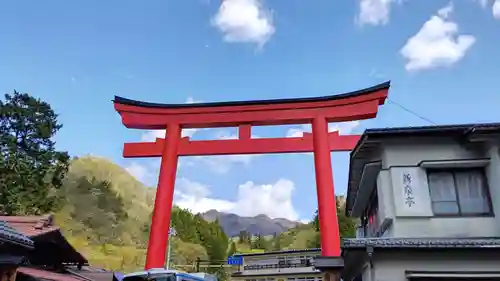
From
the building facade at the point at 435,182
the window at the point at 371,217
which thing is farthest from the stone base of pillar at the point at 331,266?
the window at the point at 371,217

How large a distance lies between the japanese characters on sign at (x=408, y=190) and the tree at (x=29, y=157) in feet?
71.3

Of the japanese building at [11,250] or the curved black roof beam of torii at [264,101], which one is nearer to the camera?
the japanese building at [11,250]

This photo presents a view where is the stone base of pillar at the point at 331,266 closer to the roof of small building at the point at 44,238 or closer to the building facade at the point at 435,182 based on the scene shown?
the building facade at the point at 435,182

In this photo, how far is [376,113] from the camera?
604 inches

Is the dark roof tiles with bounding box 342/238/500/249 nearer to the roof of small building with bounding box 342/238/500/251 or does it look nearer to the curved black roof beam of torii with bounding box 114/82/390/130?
the roof of small building with bounding box 342/238/500/251

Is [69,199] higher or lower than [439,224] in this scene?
higher

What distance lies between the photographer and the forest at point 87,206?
2608 cm

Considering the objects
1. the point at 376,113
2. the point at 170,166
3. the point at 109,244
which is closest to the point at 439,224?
the point at 376,113

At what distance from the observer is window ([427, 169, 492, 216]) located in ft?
33.9

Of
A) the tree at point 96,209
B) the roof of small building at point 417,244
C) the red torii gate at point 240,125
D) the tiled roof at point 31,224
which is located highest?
the tree at point 96,209

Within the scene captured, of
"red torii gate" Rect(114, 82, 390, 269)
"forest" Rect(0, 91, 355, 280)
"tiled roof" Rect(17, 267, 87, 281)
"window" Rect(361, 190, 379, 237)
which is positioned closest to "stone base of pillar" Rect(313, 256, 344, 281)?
"window" Rect(361, 190, 379, 237)

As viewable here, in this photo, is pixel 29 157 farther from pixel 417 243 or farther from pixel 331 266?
pixel 417 243

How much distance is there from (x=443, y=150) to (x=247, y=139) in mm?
7355

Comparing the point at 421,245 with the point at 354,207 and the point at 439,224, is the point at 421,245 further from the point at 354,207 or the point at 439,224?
the point at 354,207
